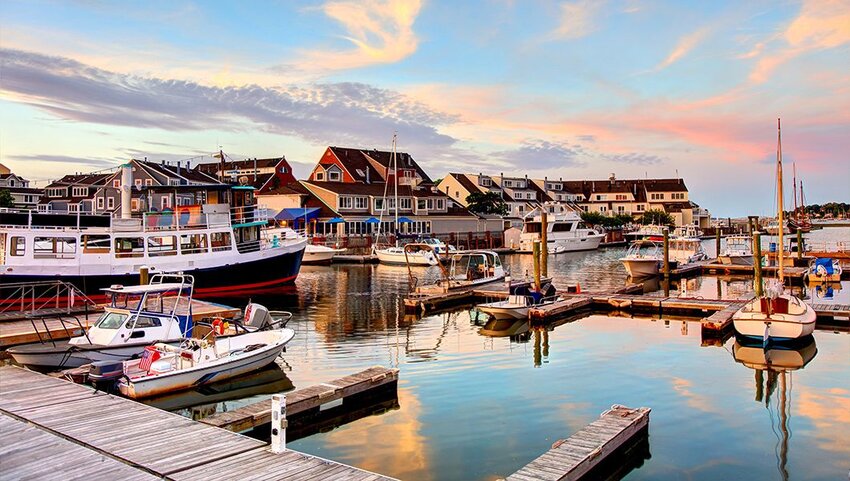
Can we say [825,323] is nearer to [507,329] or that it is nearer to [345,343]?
[507,329]

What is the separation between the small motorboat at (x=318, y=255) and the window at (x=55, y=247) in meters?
28.2

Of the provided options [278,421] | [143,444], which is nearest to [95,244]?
[143,444]

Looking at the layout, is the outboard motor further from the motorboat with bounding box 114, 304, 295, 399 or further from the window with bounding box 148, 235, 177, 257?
the window with bounding box 148, 235, 177, 257

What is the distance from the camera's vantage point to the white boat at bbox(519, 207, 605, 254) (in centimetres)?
8369

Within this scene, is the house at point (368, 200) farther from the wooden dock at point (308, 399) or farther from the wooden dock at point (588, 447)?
the wooden dock at point (588, 447)

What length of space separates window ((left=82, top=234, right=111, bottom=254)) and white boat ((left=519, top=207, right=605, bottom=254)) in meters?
53.0

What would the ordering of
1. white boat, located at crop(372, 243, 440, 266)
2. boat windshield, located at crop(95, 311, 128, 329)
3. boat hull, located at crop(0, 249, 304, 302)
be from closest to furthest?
boat windshield, located at crop(95, 311, 128, 329) < boat hull, located at crop(0, 249, 304, 302) < white boat, located at crop(372, 243, 440, 266)

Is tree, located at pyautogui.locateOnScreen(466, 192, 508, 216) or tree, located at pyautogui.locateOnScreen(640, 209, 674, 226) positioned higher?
tree, located at pyautogui.locateOnScreen(466, 192, 508, 216)

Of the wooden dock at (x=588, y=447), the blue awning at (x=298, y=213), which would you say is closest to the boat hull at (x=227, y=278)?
the blue awning at (x=298, y=213)

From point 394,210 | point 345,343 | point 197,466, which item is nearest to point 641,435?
point 197,466

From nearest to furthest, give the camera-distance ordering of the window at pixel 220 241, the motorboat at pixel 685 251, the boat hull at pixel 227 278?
the boat hull at pixel 227 278 < the window at pixel 220 241 < the motorboat at pixel 685 251

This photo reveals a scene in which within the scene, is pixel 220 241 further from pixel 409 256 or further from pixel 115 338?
pixel 115 338

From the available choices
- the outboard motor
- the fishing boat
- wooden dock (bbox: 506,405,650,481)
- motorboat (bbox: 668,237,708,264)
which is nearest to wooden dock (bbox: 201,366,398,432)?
the outboard motor

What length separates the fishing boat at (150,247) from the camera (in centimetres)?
3575
